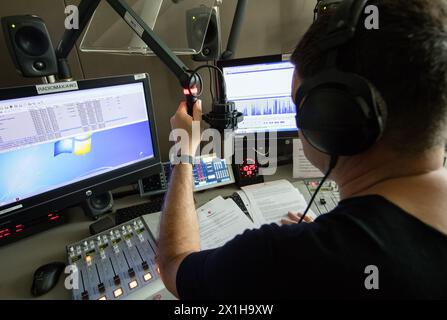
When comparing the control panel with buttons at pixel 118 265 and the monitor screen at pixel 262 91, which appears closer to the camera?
the control panel with buttons at pixel 118 265

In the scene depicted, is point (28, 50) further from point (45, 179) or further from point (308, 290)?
point (308, 290)

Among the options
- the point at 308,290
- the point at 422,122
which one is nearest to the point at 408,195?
the point at 422,122

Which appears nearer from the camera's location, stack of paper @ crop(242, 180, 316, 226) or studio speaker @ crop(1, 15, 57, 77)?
studio speaker @ crop(1, 15, 57, 77)

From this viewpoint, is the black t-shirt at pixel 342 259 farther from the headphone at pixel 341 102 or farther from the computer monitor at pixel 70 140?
the computer monitor at pixel 70 140

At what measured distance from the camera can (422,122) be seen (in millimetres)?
438

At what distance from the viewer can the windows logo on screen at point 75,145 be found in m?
0.85

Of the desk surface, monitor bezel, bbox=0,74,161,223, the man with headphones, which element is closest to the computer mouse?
the desk surface

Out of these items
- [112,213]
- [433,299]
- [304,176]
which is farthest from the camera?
[304,176]

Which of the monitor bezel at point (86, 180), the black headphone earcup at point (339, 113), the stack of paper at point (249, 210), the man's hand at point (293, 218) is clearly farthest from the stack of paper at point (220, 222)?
the black headphone earcup at point (339, 113)

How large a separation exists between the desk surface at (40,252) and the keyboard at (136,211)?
0.05 meters

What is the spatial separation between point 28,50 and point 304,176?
3.44 feet

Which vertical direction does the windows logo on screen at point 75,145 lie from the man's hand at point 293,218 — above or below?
above

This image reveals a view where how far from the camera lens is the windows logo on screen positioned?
848 mm

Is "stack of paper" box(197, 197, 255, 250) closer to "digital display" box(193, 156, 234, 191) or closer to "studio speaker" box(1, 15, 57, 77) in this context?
"digital display" box(193, 156, 234, 191)
